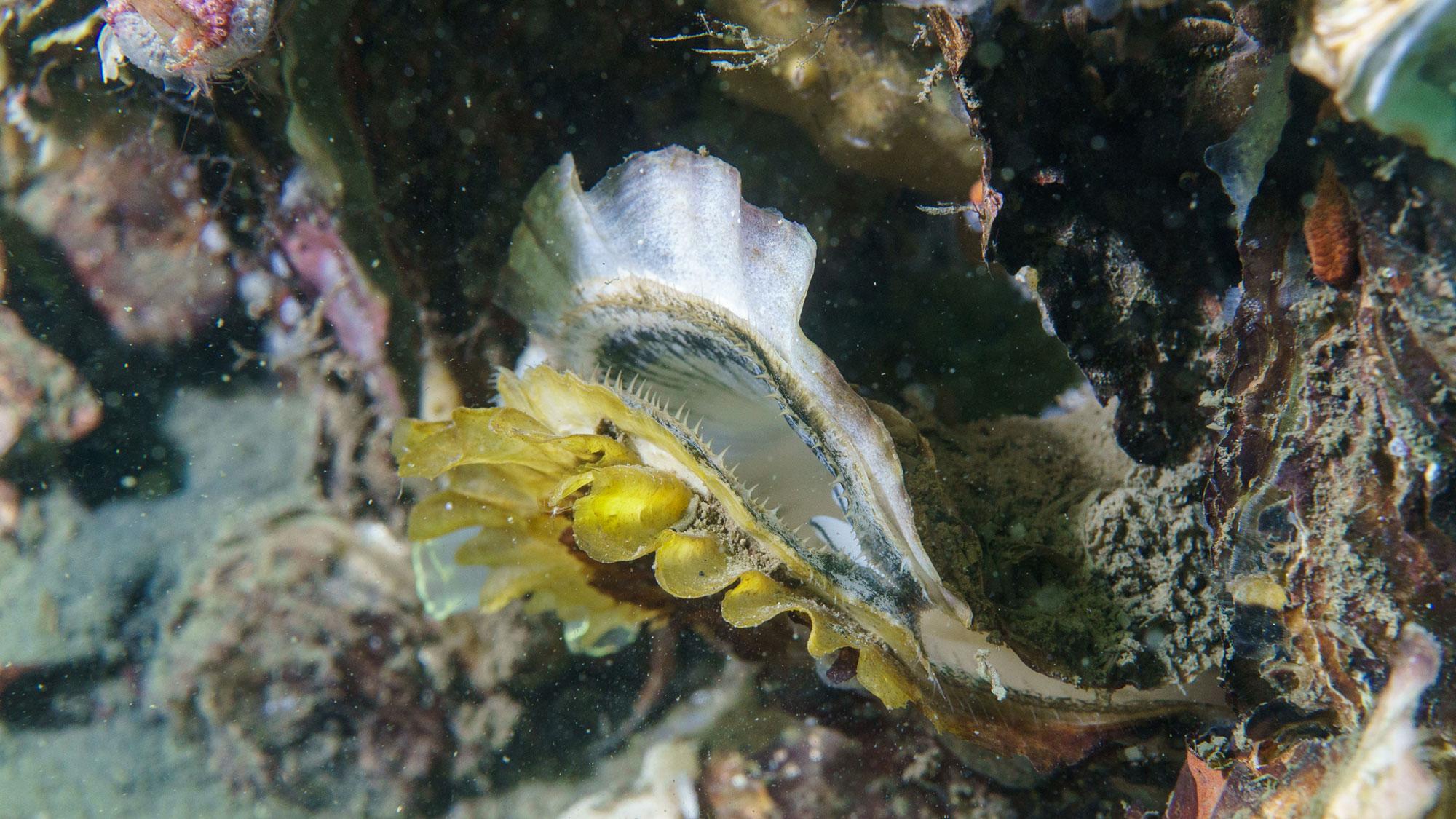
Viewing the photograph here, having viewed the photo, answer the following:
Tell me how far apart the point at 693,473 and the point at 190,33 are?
5.27 feet

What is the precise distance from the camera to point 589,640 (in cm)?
173

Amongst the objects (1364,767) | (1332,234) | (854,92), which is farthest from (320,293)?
(1364,767)

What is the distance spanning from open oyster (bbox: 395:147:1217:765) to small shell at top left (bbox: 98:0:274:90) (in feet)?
2.49

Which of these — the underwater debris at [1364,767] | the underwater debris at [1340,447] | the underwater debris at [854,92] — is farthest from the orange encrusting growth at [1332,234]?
the underwater debris at [854,92]

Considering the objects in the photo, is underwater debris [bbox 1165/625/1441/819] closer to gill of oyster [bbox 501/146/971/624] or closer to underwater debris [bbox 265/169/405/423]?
gill of oyster [bbox 501/146/971/624]

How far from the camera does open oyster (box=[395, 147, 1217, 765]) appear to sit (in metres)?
1.32

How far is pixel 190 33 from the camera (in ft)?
5.20

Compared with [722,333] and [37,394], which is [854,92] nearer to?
[722,333]

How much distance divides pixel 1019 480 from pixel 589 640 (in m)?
1.18

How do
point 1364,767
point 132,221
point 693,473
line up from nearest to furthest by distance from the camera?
point 1364,767, point 693,473, point 132,221

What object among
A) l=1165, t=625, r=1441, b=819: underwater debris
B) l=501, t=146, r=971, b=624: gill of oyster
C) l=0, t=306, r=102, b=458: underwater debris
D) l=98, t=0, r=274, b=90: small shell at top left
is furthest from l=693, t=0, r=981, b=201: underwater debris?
l=0, t=306, r=102, b=458: underwater debris

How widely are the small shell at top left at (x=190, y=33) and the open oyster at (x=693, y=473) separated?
758mm

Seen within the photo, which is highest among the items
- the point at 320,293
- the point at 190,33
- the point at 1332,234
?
the point at 1332,234

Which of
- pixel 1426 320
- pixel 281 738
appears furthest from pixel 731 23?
pixel 281 738
